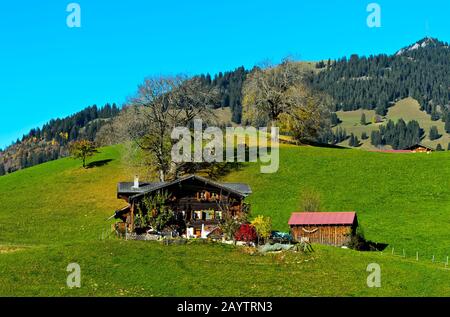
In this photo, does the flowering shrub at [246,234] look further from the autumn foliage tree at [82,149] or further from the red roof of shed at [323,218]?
the autumn foliage tree at [82,149]

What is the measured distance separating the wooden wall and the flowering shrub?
10964 mm

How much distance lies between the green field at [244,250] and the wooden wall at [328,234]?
3.67 metres

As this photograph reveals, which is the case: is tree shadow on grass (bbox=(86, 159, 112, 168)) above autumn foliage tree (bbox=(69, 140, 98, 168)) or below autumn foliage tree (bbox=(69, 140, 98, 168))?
below

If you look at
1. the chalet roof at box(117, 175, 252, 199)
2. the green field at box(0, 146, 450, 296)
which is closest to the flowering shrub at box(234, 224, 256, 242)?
the green field at box(0, 146, 450, 296)

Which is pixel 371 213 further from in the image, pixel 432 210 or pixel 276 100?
pixel 276 100

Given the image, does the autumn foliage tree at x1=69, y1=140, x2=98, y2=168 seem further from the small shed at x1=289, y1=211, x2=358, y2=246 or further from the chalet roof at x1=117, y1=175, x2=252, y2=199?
the small shed at x1=289, y1=211, x2=358, y2=246

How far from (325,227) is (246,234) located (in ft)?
46.3

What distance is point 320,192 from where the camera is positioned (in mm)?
84438

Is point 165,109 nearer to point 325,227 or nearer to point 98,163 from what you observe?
point 98,163

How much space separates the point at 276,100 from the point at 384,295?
7594 cm

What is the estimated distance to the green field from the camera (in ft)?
133

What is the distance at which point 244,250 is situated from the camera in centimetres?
5019

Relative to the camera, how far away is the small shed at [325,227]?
2514 inches

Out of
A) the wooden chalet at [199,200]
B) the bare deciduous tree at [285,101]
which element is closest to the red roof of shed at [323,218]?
the wooden chalet at [199,200]
